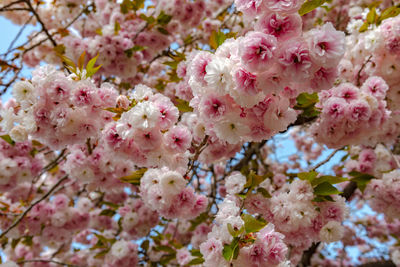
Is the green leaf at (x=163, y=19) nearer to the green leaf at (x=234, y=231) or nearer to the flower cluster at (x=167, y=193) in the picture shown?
the flower cluster at (x=167, y=193)

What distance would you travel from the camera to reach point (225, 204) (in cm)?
149

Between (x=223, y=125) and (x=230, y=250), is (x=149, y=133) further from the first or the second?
(x=230, y=250)

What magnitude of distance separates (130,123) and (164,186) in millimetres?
445

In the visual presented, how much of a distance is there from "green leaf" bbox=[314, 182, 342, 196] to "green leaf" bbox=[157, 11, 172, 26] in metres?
2.32

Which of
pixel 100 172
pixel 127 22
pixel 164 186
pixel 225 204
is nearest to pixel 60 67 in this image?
pixel 127 22

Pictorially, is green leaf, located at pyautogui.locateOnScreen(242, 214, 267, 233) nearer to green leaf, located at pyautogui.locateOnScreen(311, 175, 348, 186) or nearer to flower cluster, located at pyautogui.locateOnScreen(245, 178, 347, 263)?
flower cluster, located at pyautogui.locateOnScreen(245, 178, 347, 263)

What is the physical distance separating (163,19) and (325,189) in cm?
237

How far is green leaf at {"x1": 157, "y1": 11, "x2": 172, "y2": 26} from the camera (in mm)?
3227

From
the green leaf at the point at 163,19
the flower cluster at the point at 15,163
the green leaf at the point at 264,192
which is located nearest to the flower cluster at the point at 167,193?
the green leaf at the point at 264,192

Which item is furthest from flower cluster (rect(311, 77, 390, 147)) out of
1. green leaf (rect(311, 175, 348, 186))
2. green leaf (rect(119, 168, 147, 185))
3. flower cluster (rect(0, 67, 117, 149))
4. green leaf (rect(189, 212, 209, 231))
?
green leaf (rect(189, 212, 209, 231))

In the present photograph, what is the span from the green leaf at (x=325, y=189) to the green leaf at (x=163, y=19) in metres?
2.32

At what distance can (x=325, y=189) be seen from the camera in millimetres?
1644

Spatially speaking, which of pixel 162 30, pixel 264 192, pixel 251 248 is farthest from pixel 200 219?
pixel 251 248

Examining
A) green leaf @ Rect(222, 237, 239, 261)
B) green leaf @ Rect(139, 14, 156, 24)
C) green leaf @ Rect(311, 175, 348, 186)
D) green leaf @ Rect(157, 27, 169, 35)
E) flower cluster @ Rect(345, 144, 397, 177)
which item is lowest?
green leaf @ Rect(222, 237, 239, 261)
